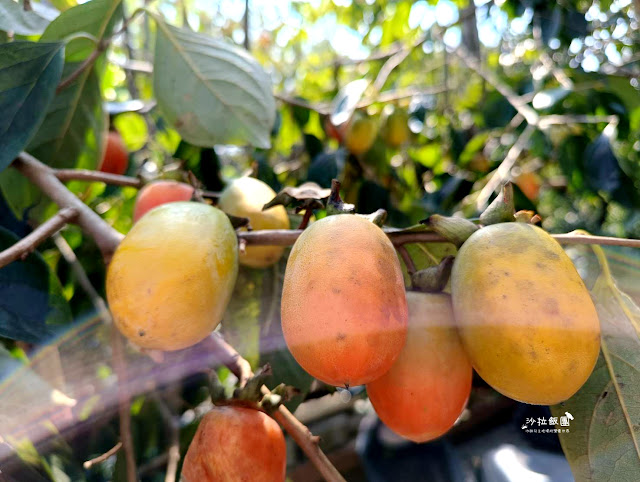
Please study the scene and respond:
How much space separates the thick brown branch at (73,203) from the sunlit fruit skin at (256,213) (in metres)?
0.22

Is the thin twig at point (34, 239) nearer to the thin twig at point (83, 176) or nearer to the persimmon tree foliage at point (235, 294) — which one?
the persimmon tree foliage at point (235, 294)

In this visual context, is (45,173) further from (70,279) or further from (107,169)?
(107,169)

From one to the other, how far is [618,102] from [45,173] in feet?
5.86

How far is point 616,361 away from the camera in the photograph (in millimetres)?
724

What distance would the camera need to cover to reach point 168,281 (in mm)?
655

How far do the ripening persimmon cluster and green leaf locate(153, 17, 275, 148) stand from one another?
0.27m

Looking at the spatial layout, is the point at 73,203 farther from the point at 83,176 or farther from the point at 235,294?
the point at 235,294

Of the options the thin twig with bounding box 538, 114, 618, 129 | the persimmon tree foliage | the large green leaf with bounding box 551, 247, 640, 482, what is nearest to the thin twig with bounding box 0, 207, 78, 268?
the persimmon tree foliage

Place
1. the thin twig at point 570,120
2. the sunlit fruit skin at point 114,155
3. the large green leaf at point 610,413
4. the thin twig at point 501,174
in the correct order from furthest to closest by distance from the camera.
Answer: the thin twig at point 570,120, the sunlit fruit skin at point 114,155, the thin twig at point 501,174, the large green leaf at point 610,413

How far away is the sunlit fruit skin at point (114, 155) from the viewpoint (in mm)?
1464

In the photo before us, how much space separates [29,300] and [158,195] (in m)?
0.30

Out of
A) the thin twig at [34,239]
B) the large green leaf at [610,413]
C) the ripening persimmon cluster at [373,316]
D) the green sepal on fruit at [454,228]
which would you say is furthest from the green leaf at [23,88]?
the large green leaf at [610,413]

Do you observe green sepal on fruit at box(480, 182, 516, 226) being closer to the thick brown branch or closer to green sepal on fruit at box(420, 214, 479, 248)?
green sepal on fruit at box(420, 214, 479, 248)

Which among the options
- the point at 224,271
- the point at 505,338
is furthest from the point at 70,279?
the point at 505,338
